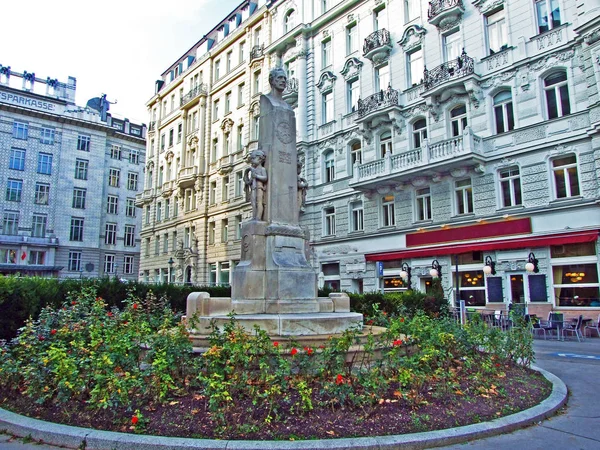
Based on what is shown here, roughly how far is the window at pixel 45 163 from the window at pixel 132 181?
10226mm

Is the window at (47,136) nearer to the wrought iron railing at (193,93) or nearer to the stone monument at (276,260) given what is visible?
the wrought iron railing at (193,93)

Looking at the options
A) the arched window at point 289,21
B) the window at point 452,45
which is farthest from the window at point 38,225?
the window at point 452,45

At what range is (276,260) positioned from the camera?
9.30m

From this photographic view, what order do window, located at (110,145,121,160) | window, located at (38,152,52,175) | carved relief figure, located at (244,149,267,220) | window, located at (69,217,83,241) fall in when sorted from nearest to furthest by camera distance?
carved relief figure, located at (244,149,267,220)
window, located at (38,152,52,175)
window, located at (69,217,83,241)
window, located at (110,145,121,160)

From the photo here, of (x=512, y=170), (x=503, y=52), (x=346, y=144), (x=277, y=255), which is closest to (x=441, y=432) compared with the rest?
(x=277, y=255)

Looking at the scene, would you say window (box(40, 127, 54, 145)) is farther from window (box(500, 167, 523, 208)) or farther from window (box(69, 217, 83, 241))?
window (box(500, 167, 523, 208))

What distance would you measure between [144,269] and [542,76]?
43.3 m

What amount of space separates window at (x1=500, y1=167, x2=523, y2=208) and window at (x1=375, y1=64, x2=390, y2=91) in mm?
9326

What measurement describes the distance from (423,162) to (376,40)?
8.99 metres

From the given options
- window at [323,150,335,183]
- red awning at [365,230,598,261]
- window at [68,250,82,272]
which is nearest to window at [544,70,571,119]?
red awning at [365,230,598,261]

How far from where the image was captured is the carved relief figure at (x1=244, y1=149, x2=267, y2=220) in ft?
32.3

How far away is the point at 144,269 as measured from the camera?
50094mm

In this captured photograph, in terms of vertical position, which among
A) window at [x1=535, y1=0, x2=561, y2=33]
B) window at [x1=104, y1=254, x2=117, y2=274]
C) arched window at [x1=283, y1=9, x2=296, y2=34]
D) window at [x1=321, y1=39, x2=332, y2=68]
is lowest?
window at [x1=104, y1=254, x2=117, y2=274]

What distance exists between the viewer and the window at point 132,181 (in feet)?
197
